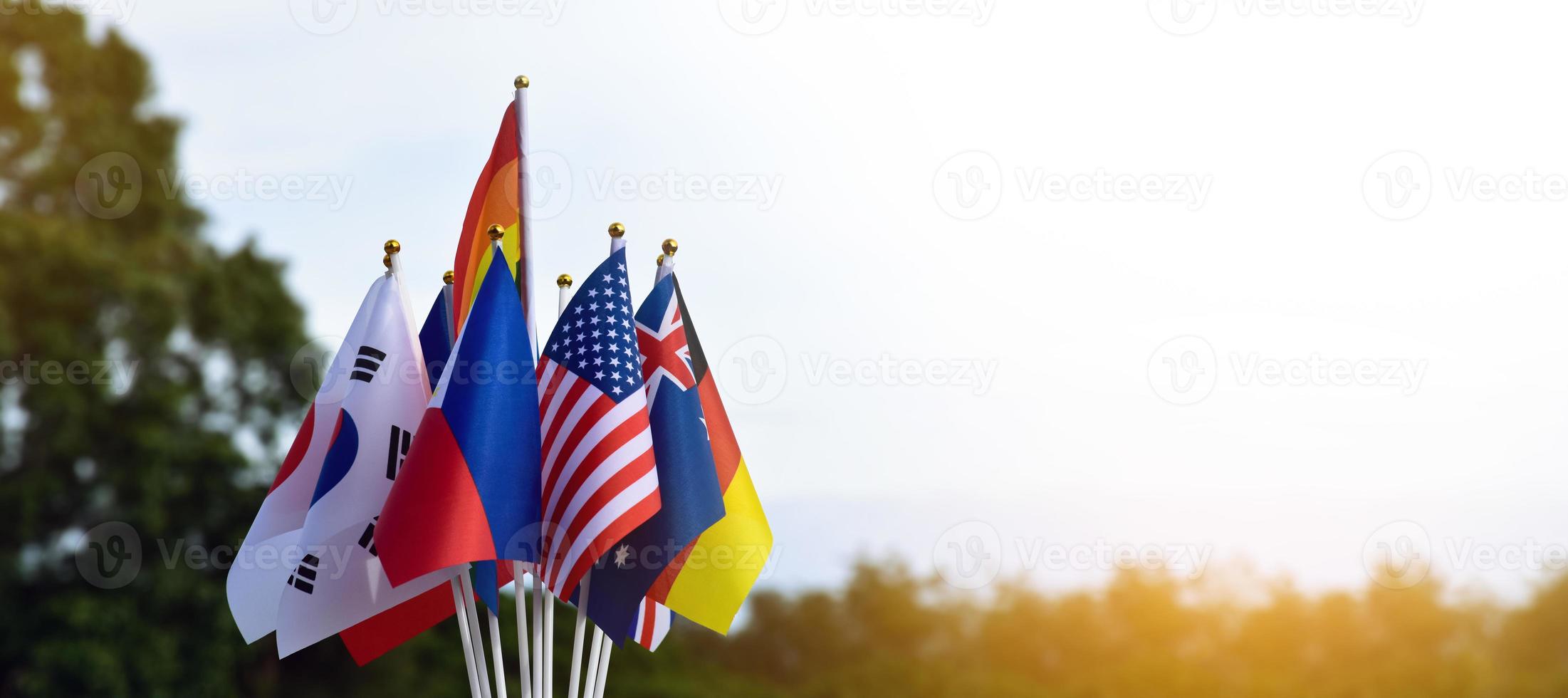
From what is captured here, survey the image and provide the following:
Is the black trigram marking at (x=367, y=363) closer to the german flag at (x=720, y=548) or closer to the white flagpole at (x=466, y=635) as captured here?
the white flagpole at (x=466, y=635)

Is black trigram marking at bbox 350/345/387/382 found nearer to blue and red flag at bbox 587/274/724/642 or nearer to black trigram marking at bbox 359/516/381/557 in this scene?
black trigram marking at bbox 359/516/381/557

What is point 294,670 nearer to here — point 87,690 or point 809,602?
point 87,690

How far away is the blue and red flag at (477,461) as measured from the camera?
10.2 feet

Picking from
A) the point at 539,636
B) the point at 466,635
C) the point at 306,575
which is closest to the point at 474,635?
the point at 466,635

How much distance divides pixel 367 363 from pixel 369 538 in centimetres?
47

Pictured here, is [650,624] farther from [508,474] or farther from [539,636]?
[508,474]

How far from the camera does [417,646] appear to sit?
11.5m

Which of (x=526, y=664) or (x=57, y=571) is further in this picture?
(x=57, y=571)

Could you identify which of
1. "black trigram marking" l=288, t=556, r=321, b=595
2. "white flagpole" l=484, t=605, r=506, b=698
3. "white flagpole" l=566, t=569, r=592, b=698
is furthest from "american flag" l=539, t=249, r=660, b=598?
"black trigram marking" l=288, t=556, r=321, b=595

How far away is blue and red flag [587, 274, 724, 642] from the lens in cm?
326

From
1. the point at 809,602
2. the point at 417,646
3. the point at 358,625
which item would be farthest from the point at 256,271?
the point at 358,625

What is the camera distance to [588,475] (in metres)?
3.15

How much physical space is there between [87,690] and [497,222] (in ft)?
27.6

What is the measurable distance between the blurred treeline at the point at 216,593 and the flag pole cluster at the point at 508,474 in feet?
25.4
